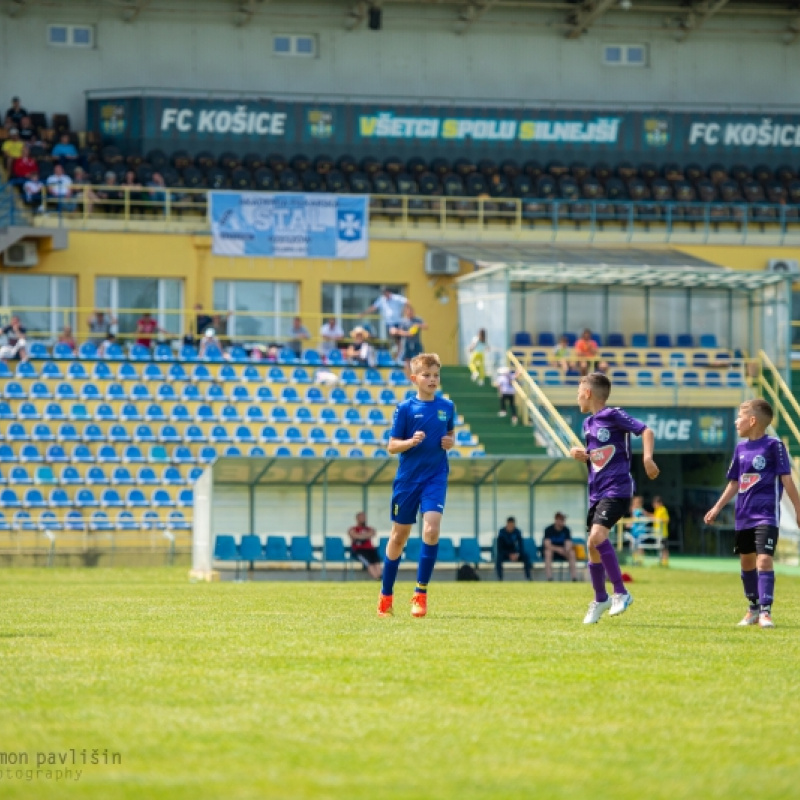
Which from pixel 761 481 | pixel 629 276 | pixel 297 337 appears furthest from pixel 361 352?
pixel 761 481

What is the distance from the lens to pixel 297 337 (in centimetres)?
3816

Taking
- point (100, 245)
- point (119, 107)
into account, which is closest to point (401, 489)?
point (100, 245)

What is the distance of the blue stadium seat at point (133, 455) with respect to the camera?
32531 millimetres

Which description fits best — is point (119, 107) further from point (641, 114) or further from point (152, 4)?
point (641, 114)

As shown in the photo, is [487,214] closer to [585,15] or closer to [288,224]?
[288,224]

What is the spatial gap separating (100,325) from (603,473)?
2696 cm

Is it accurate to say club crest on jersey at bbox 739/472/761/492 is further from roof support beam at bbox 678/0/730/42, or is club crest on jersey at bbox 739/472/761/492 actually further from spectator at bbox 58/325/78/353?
roof support beam at bbox 678/0/730/42

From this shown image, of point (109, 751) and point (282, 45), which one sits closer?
point (109, 751)

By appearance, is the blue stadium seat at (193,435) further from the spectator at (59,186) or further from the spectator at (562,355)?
the spectator at (59,186)

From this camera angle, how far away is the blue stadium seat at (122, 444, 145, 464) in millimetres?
32531

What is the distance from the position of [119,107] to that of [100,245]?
194 inches

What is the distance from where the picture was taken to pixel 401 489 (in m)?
12.7

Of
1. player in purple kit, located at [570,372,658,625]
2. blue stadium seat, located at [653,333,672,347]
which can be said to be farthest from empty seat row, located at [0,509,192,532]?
player in purple kit, located at [570,372,658,625]

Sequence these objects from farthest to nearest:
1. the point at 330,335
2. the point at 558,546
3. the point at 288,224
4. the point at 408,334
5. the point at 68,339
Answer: the point at 288,224 < the point at 330,335 < the point at 408,334 < the point at 68,339 < the point at 558,546
